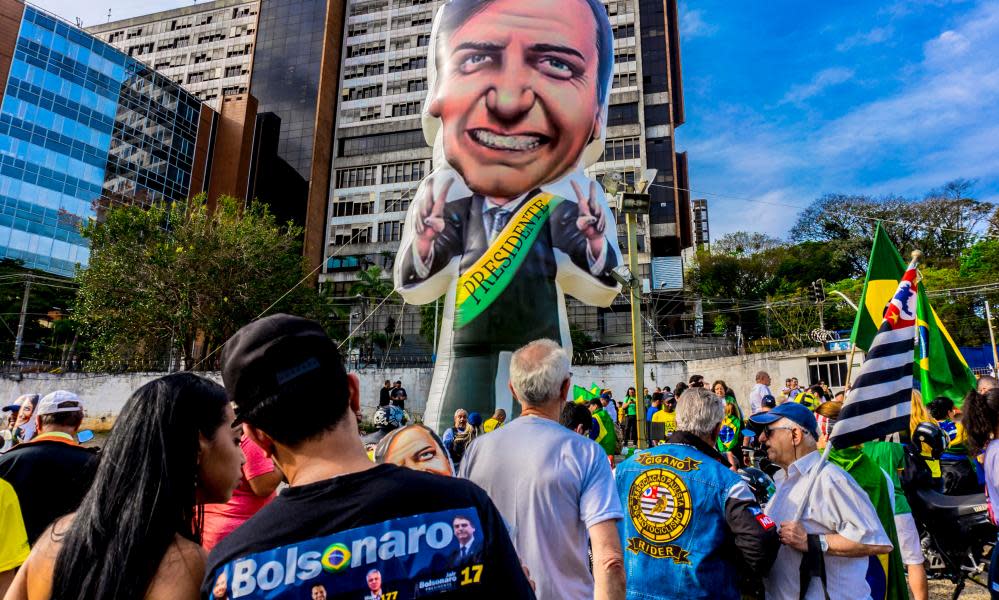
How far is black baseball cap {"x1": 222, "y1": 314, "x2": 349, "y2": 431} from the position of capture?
1.41 m

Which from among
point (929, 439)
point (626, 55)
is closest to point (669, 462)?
point (929, 439)

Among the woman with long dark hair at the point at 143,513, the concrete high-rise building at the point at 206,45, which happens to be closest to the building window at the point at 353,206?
the concrete high-rise building at the point at 206,45

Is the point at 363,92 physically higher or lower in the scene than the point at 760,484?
higher

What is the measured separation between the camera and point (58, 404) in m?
3.51

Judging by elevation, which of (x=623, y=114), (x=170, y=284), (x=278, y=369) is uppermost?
(x=623, y=114)

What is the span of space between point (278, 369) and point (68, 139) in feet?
160

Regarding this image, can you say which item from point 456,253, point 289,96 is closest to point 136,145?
point 289,96

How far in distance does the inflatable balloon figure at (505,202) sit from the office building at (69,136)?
34.2m

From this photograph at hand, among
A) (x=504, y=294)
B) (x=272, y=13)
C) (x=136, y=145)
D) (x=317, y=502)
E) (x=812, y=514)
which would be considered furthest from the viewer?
(x=272, y=13)

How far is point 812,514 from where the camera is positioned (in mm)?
2736

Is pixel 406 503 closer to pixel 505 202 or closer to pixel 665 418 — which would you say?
pixel 665 418

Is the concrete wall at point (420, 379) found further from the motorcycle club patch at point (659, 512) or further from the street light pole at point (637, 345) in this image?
the motorcycle club patch at point (659, 512)

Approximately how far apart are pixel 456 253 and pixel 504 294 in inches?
48.8

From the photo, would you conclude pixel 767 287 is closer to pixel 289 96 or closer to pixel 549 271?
pixel 549 271
